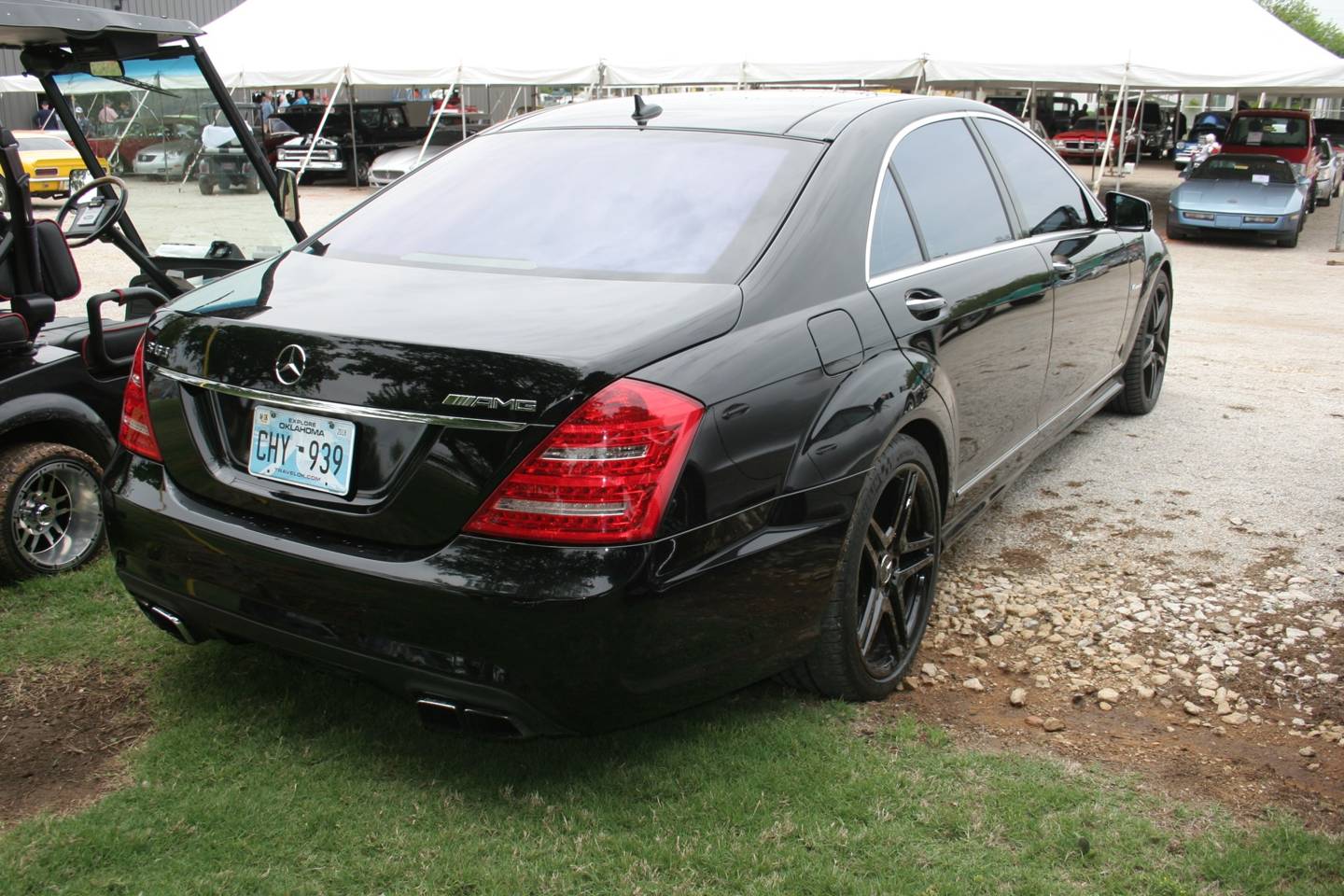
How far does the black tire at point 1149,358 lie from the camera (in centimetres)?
629

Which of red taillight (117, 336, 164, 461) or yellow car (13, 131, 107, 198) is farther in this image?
yellow car (13, 131, 107, 198)

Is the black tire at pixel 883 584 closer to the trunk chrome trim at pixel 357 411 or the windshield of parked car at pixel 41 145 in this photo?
the trunk chrome trim at pixel 357 411

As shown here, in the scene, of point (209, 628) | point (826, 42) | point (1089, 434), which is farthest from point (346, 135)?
point (209, 628)

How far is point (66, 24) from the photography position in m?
4.18

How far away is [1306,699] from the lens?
347cm

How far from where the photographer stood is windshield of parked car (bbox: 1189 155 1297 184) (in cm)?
1716

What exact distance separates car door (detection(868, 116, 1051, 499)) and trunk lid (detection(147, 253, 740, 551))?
2.71 feet

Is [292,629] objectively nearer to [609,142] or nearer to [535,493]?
[535,493]

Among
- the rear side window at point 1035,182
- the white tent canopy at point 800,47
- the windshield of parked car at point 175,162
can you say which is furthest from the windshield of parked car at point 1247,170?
the windshield of parked car at point 175,162

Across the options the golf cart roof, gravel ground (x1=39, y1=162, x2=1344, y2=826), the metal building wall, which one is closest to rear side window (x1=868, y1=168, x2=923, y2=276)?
gravel ground (x1=39, y1=162, x2=1344, y2=826)

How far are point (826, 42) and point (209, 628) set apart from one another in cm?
1608

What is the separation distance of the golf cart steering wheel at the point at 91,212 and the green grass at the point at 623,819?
72.6 inches

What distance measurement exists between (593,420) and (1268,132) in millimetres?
20298

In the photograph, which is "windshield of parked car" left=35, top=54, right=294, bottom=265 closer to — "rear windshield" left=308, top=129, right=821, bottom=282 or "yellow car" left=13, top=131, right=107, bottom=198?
"rear windshield" left=308, top=129, right=821, bottom=282
